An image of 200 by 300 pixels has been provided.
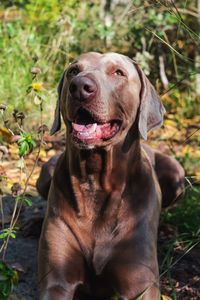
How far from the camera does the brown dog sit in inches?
151

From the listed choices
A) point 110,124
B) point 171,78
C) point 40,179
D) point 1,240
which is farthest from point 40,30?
point 110,124

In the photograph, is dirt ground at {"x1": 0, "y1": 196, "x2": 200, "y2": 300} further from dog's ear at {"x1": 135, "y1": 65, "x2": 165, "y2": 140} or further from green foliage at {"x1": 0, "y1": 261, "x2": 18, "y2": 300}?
dog's ear at {"x1": 135, "y1": 65, "x2": 165, "y2": 140}

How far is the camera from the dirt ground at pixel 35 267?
418cm

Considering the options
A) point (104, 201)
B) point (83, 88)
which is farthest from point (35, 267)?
point (83, 88)

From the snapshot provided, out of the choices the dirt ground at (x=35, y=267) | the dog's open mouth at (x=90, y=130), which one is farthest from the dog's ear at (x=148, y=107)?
the dirt ground at (x=35, y=267)

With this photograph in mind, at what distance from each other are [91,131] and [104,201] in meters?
0.48

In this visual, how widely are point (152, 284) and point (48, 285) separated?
0.56m

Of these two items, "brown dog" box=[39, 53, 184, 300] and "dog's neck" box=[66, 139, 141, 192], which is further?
"dog's neck" box=[66, 139, 141, 192]

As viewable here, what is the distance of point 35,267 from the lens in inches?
177

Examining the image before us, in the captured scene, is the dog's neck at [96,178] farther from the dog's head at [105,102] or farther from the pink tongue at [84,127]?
the pink tongue at [84,127]

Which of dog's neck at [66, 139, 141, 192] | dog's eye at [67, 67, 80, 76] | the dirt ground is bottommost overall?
the dirt ground

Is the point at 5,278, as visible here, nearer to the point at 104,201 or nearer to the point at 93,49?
the point at 104,201

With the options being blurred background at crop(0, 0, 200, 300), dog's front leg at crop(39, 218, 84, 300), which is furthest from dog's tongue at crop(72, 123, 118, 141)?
blurred background at crop(0, 0, 200, 300)

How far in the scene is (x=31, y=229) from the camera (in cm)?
493
